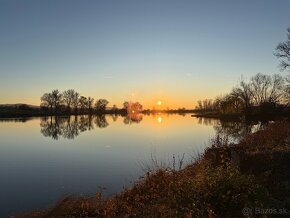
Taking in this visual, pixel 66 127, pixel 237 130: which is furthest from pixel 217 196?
pixel 66 127

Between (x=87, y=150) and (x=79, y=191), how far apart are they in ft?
52.2

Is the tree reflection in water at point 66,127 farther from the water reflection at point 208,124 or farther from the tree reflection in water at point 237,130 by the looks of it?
the tree reflection in water at point 237,130

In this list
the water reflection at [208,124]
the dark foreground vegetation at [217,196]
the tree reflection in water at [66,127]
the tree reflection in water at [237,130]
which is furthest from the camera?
the tree reflection in water at [66,127]

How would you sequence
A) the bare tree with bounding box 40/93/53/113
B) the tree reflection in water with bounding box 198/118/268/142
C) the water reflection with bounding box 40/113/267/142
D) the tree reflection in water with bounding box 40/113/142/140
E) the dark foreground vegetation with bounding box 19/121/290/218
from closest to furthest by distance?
the dark foreground vegetation with bounding box 19/121/290/218, the tree reflection in water with bounding box 198/118/268/142, the water reflection with bounding box 40/113/267/142, the tree reflection in water with bounding box 40/113/142/140, the bare tree with bounding box 40/93/53/113

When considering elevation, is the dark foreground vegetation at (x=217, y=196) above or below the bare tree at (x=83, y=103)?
below

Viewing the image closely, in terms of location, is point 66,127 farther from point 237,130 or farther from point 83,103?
point 83,103

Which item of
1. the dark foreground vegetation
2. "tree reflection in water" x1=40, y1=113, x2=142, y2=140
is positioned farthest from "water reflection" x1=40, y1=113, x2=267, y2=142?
the dark foreground vegetation

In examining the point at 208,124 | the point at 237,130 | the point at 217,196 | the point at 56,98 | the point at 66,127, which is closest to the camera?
the point at 217,196

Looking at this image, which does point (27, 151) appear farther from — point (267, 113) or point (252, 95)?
point (252, 95)

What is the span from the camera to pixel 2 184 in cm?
1764

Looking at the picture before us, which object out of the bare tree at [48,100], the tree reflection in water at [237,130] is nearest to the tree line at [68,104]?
the bare tree at [48,100]

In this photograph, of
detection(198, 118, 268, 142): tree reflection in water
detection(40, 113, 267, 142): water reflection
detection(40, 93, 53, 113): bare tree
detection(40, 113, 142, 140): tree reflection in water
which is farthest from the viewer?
detection(40, 93, 53, 113): bare tree

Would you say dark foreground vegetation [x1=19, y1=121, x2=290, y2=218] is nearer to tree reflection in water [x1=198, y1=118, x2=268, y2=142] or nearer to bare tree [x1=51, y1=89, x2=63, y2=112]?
tree reflection in water [x1=198, y1=118, x2=268, y2=142]

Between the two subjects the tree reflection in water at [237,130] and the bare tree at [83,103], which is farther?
the bare tree at [83,103]
